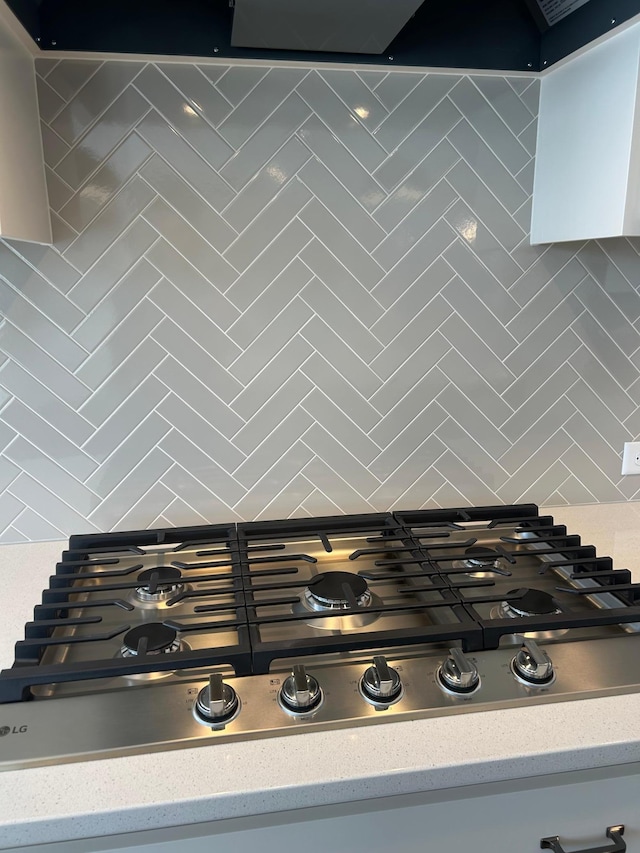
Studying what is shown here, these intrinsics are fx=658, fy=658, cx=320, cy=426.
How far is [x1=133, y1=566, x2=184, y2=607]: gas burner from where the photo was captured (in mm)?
1093

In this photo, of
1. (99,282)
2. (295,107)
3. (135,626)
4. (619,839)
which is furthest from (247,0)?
(619,839)

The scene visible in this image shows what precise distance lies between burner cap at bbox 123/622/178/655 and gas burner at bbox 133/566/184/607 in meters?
0.10

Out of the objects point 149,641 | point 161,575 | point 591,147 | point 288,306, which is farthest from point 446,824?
point 591,147

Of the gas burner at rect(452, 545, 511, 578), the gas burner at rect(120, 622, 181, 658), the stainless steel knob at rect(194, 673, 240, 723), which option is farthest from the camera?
the gas burner at rect(452, 545, 511, 578)

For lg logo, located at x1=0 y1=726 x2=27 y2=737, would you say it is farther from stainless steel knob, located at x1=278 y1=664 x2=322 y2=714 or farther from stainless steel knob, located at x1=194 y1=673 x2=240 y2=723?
stainless steel knob, located at x1=278 y1=664 x2=322 y2=714

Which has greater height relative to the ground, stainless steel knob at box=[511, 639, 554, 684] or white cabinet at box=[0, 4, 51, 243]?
white cabinet at box=[0, 4, 51, 243]

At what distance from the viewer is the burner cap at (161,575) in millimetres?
1110

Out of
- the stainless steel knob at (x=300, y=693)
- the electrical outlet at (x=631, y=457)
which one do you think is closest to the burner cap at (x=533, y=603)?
the stainless steel knob at (x=300, y=693)

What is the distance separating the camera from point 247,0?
0.94 m

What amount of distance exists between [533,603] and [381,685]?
0.33 m

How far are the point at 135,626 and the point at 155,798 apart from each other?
34cm

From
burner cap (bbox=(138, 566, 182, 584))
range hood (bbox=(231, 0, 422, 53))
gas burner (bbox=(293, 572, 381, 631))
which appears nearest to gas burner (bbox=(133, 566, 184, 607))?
burner cap (bbox=(138, 566, 182, 584))

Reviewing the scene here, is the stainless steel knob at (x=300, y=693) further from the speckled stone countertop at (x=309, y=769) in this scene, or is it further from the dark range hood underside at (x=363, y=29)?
the dark range hood underside at (x=363, y=29)

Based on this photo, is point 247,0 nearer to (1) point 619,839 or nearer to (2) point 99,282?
(2) point 99,282
